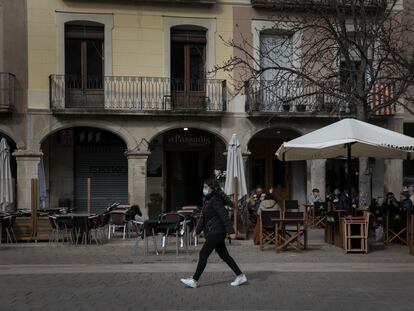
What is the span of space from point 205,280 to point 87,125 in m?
11.6

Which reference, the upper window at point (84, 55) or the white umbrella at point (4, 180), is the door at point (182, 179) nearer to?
the upper window at point (84, 55)

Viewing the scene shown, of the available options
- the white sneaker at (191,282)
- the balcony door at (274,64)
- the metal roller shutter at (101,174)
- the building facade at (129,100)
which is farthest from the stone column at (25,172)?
the white sneaker at (191,282)

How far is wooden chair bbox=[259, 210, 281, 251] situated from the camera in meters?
13.7

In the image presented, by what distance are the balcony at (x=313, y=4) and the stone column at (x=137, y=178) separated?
6457 millimetres

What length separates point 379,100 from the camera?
1902 centimetres

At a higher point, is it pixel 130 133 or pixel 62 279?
pixel 130 133

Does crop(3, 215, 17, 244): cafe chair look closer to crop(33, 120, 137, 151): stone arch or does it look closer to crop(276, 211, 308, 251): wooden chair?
crop(33, 120, 137, 151): stone arch

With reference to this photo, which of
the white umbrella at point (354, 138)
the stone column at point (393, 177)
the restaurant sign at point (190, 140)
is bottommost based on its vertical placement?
the stone column at point (393, 177)

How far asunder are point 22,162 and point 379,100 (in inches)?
459

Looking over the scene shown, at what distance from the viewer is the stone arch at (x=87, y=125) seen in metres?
20.3

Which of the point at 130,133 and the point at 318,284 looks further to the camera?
the point at 130,133

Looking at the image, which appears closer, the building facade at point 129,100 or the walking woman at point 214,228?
the walking woman at point 214,228

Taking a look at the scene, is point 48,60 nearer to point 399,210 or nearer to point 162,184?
point 162,184

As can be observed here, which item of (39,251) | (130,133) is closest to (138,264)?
(39,251)
